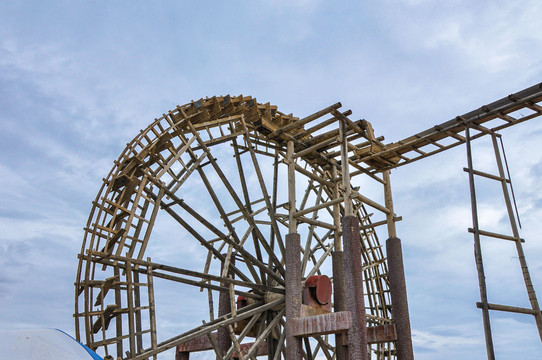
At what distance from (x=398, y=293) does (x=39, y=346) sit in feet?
33.3

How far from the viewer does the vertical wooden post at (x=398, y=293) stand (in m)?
14.4

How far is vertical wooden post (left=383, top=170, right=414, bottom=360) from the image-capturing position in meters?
14.4

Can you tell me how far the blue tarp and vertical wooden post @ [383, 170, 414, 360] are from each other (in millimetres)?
9225

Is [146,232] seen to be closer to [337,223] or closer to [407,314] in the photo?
[337,223]

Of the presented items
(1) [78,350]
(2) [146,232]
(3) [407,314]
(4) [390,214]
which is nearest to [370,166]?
(4) [390,214]

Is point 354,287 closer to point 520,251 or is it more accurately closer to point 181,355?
point 520,251

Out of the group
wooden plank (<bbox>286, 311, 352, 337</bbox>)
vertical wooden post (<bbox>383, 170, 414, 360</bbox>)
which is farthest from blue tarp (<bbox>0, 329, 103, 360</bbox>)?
vertical wooden post (<bbox>383, 170, 414, 360</bbox>)

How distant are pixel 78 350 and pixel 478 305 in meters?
5.91

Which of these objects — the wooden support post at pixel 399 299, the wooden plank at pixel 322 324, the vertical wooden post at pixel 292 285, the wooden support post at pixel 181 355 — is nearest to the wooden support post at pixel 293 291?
the vertical wooden post at pixel 292 285

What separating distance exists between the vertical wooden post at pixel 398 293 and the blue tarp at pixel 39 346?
30.3 feet


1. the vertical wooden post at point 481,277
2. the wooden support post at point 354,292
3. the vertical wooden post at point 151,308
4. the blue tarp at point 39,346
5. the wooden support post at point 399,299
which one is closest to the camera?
the blue tarp at point 39,346

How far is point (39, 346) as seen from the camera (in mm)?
7152

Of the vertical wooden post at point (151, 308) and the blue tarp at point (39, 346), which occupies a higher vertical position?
the vertical wooden post at point (151, 308)

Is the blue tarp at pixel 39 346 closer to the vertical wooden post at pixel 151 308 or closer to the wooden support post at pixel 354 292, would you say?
the vertical wooden post at pixel 151 308
